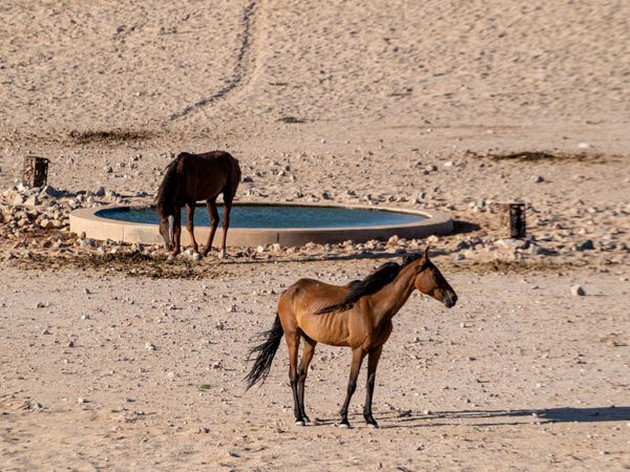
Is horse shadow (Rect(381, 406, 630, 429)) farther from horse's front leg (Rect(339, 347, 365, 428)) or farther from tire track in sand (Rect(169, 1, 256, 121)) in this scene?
tire track in sand (Rect(169, 1, 256, 121))

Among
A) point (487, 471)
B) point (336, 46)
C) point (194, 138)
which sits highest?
point (336, 46)

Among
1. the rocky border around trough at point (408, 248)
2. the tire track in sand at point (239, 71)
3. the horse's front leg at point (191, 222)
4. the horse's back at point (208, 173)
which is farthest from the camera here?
the tire track in sand at point (239, 71)

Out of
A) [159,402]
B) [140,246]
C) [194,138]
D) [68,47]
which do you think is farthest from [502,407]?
[68,47]

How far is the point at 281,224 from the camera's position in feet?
70.6

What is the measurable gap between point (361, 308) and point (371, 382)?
577 mm

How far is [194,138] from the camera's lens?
32.7 meters

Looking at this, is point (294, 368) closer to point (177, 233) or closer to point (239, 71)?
point (177, 233)

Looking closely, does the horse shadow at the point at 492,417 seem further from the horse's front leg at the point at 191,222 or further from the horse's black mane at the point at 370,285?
the horse's front leg at the point at 191,222

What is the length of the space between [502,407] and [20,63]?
32.2 m

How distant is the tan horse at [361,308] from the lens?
10695 mm

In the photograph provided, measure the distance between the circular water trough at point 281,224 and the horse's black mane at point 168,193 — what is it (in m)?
1.09

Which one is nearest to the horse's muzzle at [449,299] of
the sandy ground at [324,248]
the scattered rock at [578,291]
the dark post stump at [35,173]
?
the sandy ground at [324,248]

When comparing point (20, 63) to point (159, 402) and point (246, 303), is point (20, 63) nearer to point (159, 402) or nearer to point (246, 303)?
point (246, 303)

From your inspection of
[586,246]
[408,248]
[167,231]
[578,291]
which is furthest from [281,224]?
[578,291]
